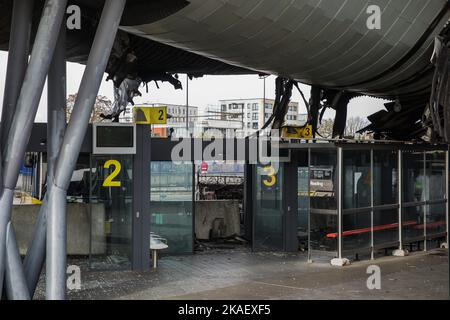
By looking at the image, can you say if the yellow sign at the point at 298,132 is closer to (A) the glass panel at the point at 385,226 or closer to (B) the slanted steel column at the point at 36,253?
(A) the glass panel at the point at 385,226

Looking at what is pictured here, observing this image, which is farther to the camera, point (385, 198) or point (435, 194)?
point (435, 194)

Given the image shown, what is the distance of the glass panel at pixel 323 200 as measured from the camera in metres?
14.4

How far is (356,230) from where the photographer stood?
14.9m

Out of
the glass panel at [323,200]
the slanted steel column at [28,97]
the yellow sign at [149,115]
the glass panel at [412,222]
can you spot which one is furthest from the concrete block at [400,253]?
the slanted steel column at [28,97]

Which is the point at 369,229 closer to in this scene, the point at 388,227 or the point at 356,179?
the point at 388,227

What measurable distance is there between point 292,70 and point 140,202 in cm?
435

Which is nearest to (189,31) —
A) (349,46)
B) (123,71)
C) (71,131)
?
Answer: (71,131)

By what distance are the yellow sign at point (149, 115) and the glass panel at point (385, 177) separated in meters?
5.19

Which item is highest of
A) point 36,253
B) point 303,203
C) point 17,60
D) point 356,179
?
point 17,60

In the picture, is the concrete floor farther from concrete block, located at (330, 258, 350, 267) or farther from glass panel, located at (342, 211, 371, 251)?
glass panel, located at (342, 211, 371, 251)

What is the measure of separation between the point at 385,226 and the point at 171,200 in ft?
17.4

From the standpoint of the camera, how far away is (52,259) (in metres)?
9.43

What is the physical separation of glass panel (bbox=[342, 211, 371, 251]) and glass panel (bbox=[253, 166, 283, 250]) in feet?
7.38

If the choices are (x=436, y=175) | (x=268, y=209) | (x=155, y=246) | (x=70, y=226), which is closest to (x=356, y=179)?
(x=268, y=209)
